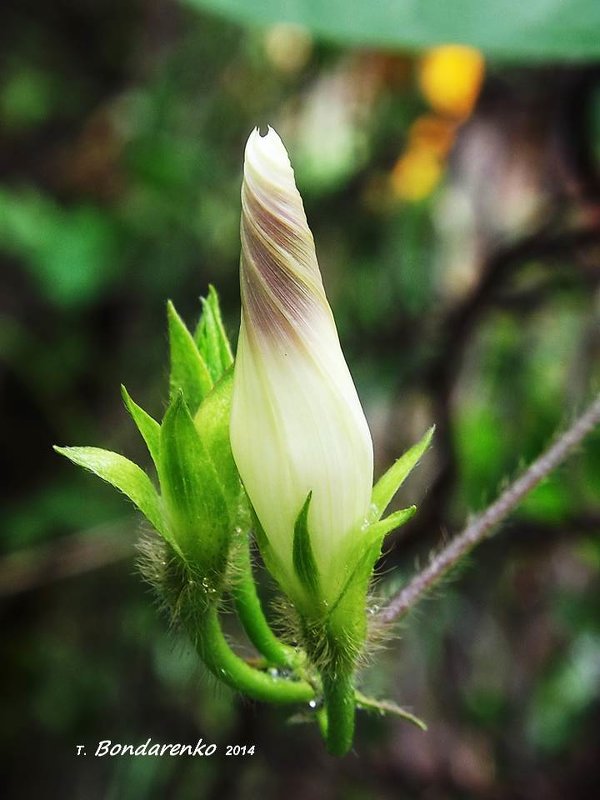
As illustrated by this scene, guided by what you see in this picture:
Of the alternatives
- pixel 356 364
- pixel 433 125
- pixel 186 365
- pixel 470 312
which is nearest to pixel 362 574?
pixel 186 365

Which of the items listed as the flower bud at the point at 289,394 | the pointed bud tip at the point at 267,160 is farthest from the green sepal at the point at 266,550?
the pointed bud tip at the point at 267,160

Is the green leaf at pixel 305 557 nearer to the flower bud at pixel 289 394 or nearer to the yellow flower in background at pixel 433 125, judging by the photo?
the flower bud at pixel 289 394

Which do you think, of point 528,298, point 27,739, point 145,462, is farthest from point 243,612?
point 27,739

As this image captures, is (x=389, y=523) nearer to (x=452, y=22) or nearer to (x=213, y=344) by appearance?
(x=213, y=344)

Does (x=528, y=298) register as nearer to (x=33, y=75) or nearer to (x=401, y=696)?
(x=401, y=696)

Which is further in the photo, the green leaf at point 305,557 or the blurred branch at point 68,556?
the blurred branch at point 68,556

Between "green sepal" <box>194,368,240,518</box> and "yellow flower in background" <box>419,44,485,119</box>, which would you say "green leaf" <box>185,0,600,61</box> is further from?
"yellow flower in background" <box>419,44,485,119</box>
